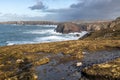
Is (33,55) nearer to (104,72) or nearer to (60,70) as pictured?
(60,70)

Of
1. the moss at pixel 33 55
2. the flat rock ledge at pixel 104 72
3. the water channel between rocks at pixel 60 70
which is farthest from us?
the moss at pixel 33 55

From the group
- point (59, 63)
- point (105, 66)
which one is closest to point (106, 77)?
point (105, 66)

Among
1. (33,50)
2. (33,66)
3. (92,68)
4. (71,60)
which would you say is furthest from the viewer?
(33,50)

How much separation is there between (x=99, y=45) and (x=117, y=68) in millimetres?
30066

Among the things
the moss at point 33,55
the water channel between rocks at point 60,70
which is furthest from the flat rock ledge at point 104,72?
the moss at point 33,55

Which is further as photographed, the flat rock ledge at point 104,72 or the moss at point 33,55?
the moss at point 33,55

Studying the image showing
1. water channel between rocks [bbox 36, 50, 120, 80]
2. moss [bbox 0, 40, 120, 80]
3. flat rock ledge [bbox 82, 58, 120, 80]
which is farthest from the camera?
moss [bbox 0, 40, 120, 80]

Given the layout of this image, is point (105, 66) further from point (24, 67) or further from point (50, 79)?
point (24, 67)

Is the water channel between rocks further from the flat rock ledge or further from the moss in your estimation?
the moss

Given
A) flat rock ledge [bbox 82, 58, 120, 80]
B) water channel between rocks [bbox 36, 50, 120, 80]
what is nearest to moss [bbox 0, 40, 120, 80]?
water channel between rocks [bbox 36, 50, 120, 80]

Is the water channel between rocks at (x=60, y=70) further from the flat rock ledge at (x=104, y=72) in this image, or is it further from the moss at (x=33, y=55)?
the moss at (x=33, y=55)

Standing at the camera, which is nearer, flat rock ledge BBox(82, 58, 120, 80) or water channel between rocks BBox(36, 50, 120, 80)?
flat rock ledge BBox(82, 58, 120, 80)

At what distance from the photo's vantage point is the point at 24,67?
141ft

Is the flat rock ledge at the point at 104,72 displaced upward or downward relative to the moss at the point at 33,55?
upward
